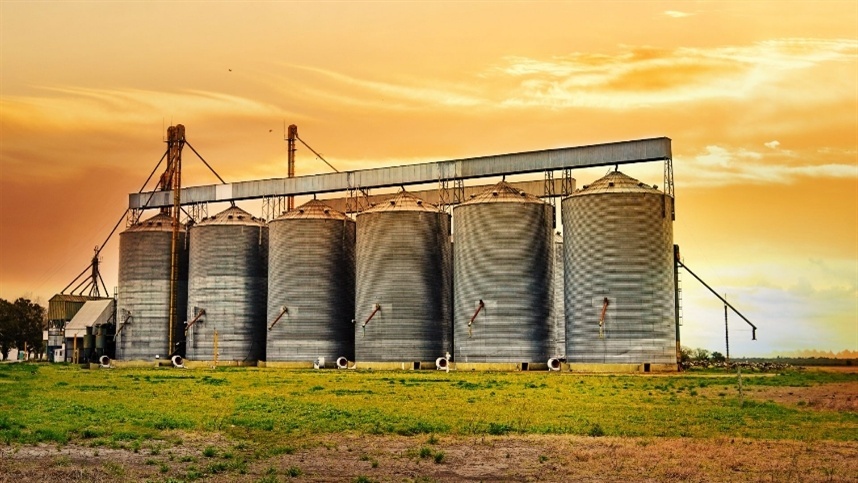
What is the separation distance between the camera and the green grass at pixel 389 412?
3338 centimetres

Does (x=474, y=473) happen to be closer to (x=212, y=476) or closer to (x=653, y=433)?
(x=212, y=476)

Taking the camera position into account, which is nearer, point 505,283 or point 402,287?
point 505,283

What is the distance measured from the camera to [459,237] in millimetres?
89625

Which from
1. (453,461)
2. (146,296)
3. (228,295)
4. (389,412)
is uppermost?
(146,296)

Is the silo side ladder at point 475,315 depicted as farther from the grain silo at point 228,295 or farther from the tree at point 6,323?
the tree at point 6,323

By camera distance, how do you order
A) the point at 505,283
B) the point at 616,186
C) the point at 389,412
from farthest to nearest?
the point at 505,283, the point at 616,186, the point at 389,412

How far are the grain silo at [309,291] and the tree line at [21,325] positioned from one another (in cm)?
7916

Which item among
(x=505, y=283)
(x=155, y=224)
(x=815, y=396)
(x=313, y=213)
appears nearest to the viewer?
(x=815, y=396)

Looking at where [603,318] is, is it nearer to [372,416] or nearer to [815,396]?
[815,396]

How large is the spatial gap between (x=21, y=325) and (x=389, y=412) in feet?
467

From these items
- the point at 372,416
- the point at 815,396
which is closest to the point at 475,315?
the point at 815,396

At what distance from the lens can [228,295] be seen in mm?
104000

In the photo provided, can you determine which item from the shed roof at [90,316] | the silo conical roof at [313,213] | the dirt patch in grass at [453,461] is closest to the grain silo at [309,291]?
the silo conical roof at [313,213]

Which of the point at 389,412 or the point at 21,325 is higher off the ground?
the point at 21,325
